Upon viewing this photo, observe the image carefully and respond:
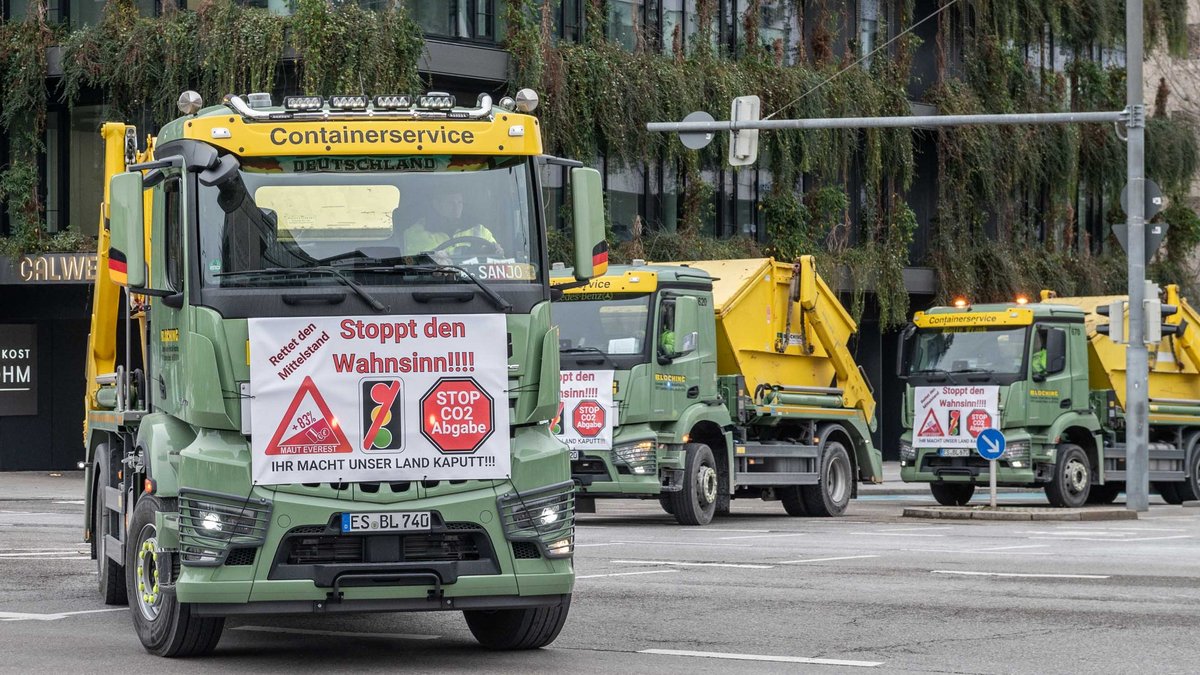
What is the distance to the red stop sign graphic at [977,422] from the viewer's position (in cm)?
2761

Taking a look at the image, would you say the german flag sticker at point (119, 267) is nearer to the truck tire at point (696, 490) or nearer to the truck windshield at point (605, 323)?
the truck windshield at point (605, 323)

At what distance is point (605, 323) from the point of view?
22.0 meters

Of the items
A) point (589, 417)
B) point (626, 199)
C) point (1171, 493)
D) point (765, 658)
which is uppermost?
point (626, 199)

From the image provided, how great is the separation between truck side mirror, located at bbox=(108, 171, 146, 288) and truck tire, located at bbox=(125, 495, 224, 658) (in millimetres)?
1206

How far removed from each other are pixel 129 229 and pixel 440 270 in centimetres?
165

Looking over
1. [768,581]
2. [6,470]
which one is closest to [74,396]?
[6,470]

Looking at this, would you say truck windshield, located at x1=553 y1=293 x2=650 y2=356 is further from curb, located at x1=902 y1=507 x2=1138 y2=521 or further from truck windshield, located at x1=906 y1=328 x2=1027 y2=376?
truck windshield, located at x1=906 y1=328 x2=1027 y2=376

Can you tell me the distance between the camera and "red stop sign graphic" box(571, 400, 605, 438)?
21.8 metres

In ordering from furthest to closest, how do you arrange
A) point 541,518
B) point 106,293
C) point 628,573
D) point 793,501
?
point 793,501
point 628,573
point 106,293
point 541,518

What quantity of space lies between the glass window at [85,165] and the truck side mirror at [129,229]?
26404 millimetres

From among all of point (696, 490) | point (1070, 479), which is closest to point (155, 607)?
point (696, 490)

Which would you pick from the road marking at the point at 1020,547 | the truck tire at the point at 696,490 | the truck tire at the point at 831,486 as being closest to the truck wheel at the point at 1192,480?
the truck tire at the point at 831,486

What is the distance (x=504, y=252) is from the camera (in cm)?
1002

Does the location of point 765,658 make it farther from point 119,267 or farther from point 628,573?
point 628,573
